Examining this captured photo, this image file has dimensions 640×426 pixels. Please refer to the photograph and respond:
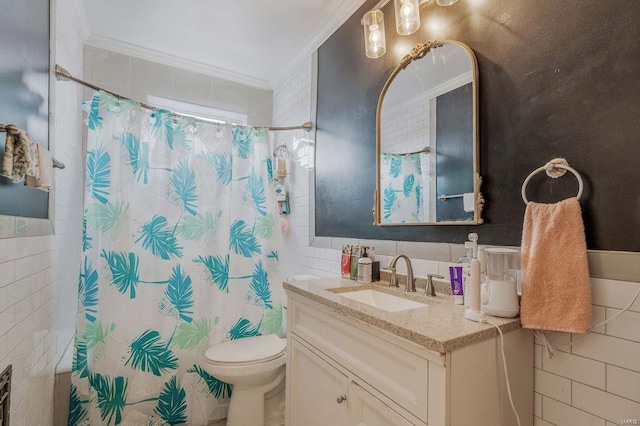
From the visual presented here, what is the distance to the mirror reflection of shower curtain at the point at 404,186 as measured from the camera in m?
1.46

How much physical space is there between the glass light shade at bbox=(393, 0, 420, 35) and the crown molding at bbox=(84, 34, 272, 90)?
1860 millimetres

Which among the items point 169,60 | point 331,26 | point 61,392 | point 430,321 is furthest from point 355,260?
point 169,60

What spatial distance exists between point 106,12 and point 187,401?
2.61 m

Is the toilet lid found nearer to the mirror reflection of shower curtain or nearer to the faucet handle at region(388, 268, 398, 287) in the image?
the faucet handle at region(388, 268, 398, 287)

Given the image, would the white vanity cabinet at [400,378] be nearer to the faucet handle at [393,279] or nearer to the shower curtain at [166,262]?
the faucet handle at [393,279]

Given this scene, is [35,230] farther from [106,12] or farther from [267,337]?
[106,12]

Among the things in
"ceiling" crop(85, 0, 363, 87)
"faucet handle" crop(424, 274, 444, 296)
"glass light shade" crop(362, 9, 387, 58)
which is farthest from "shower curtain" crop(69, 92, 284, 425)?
"faucet handle" crop(424, 274, 444, 296)

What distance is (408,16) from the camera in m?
1.37

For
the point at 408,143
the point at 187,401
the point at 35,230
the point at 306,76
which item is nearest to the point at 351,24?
the point at 306,76

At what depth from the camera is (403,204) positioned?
156cm

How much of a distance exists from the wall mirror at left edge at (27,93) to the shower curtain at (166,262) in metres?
0.29

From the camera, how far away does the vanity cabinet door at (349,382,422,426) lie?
0.93 m


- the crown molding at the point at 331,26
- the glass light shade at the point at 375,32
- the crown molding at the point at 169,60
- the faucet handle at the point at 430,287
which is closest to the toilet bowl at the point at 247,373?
the faucet handle at the point at 430,287

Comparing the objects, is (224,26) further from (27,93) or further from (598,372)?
(598,372)
